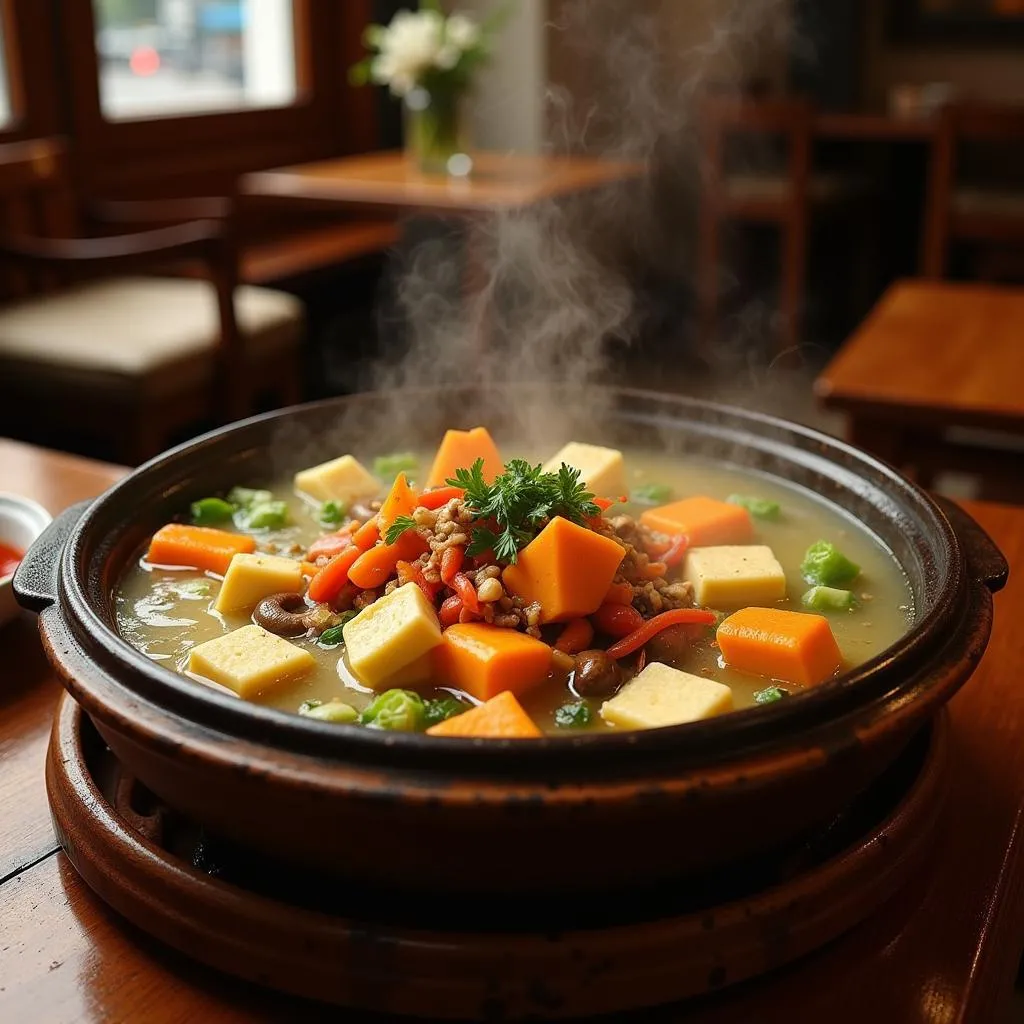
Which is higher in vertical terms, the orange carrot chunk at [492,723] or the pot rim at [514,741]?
the pot rim at [514,741]

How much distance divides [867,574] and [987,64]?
6.56m

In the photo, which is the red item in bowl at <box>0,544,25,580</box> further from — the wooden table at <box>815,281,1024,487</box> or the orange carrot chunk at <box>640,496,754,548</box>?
the wooden table at <box>815,281,1024,487</box>

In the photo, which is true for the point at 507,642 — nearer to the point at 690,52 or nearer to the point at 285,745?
the point at 285,745

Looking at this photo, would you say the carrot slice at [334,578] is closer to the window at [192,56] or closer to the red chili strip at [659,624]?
the red chili strip at [659,624]

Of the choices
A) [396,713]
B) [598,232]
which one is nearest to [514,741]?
[396,713]

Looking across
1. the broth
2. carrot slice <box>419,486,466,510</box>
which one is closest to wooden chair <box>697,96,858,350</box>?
the broth

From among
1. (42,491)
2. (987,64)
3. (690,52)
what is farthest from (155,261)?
(987,64)

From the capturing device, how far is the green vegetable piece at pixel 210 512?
1782 mm

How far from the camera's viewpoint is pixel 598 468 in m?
1.77

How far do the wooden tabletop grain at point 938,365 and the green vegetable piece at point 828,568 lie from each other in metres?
1.14

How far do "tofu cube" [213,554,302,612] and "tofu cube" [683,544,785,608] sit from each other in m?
0.53

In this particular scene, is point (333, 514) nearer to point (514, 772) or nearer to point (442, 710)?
point (442, 710)

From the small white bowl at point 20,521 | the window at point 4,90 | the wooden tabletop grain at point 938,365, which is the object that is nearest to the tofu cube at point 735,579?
the small white bowl at point 20,521

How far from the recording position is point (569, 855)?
3.18 ft
